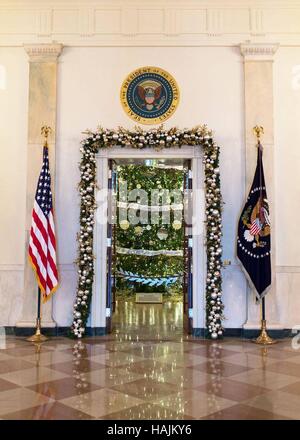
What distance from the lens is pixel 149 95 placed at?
7660mm

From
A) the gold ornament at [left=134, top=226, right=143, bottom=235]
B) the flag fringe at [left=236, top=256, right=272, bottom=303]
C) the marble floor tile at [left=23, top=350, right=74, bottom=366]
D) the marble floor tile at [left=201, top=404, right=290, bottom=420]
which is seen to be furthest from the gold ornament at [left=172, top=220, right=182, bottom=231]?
the marble floor tile at [left=201, top=404, right=290, bottom=420]

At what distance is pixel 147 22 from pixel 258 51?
6.36 ft

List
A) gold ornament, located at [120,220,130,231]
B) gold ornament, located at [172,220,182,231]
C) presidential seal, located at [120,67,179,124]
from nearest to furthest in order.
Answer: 1. presidential seal, located at [120,67,179,124]
2. gold ornament, located at [120,220,130,231]
3. gold ornament, located at [172,220,182,231]

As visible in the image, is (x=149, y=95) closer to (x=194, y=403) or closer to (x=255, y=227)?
(x=255, y=227)

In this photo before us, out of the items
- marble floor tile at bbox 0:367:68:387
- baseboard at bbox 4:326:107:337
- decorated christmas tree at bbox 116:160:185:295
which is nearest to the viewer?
marble floor tile at bbox 0:367:68:387

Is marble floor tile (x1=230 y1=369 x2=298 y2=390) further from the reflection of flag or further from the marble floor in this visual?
the reflection of flag

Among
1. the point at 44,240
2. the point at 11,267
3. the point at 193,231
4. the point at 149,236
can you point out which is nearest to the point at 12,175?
the point at 44,240

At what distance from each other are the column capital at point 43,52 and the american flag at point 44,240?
190 cm

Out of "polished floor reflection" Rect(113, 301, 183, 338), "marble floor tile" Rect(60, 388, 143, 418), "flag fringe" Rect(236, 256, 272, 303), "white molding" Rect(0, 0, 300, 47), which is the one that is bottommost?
"polished floor reflection" Rect(113, 301, 183, 338)

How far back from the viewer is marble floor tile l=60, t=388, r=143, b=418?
3.96 meters

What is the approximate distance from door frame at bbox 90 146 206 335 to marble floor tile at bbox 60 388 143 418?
295 centimetres

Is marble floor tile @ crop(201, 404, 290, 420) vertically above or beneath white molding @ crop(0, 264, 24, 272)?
beneath

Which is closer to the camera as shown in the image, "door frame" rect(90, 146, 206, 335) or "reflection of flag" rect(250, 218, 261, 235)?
"reflection of flag" rect(250, 218, 261, 235)
